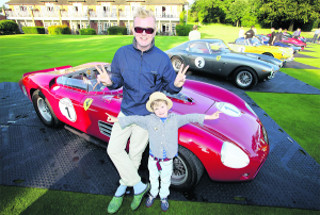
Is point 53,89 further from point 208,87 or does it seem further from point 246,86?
point 246,86

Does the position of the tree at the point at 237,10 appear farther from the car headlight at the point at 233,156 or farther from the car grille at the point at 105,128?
the car grille at the point at 105,128

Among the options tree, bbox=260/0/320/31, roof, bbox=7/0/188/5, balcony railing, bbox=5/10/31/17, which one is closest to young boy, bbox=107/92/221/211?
roof, bbox=7/0/188/5

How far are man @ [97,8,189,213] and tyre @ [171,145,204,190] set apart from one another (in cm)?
42

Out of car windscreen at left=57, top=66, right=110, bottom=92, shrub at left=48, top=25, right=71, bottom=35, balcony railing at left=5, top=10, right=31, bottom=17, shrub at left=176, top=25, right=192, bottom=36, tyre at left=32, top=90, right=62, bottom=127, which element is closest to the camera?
car windscreen at left=57, top=66, right=110, bottom=92

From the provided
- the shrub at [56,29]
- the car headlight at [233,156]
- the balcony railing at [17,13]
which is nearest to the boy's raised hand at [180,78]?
the car headlight at [233,156]

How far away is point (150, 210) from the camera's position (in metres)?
1.97

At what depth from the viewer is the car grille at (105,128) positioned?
7.61 feet

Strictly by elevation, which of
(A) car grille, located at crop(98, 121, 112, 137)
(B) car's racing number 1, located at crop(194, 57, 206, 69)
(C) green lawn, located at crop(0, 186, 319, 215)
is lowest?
(C) green lawn, located at crop(0, 186, 319, 215)

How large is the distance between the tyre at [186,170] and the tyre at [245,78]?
4.47 meters

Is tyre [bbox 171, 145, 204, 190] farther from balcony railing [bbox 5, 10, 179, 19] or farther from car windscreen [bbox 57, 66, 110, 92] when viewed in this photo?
balcony railing [bbox 5, 10, 179, 19]

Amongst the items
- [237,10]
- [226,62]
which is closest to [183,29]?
[226,62]

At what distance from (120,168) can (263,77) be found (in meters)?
5.09

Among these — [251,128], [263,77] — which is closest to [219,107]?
[251,128]

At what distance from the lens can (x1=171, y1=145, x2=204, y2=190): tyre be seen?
1.91 metres
